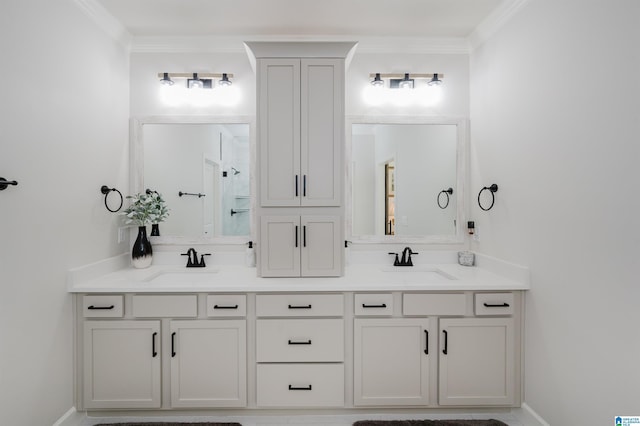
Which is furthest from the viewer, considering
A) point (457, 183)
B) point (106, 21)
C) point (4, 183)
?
point (457, 183)

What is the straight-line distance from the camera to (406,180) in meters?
2.66

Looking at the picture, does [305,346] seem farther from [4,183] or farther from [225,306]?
[4,183]

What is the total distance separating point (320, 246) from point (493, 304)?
1.14 metres

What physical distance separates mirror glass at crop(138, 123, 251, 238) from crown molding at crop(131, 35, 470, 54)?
1.97 ft

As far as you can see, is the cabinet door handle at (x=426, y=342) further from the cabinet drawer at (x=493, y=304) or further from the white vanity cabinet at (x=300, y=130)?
the white vanity cabinet at (x=300, y=130)

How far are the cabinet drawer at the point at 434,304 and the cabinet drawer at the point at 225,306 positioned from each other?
3.34 ft

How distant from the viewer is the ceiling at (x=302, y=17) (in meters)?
2.19

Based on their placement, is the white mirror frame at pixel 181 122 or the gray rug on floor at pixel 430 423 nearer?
the gray rug on floor at pixel 430 423

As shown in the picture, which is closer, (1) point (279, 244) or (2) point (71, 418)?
(2) point (71, 418)

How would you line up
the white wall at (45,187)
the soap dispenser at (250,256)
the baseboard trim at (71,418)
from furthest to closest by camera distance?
the soap dispenser at (250,256), the baseboard trim at (71,418), the white wall at (45,187)

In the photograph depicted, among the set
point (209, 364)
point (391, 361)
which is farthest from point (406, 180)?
point (209, 364)

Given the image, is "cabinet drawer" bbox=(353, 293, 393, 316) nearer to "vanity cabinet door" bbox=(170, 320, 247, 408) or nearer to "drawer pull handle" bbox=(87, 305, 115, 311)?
"vanity cabinet door" bbox=(170, 320, 247, 408)

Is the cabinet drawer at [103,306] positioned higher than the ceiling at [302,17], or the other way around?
the ceiling at [302,17]

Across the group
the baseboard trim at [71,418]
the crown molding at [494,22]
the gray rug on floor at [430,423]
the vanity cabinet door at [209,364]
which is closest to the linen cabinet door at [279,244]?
the vanity cabinet door at [209,364]
